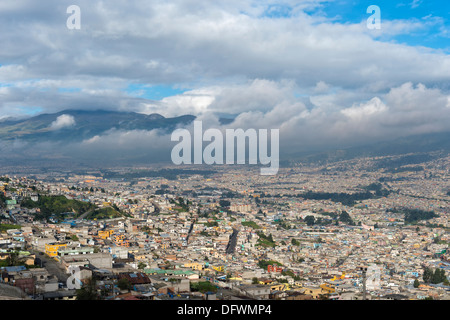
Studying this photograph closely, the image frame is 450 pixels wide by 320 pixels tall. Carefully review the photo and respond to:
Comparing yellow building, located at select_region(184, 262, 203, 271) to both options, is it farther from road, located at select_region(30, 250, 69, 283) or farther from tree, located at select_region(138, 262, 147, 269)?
road, located at select_region(30, 250, 69, 283)

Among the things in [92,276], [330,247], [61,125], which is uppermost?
[61,125]

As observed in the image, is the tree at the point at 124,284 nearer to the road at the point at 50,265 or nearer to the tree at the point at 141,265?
the road at the point at 50,265

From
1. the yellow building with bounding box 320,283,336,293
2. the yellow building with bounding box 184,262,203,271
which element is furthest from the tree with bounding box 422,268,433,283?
the yellow building with bounding box 184,262,203,271

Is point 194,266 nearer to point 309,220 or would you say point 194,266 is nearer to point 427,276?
point 427,276

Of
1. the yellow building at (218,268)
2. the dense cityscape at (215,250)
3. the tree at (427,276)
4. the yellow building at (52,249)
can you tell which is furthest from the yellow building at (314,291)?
the yellow building at (52,249)
